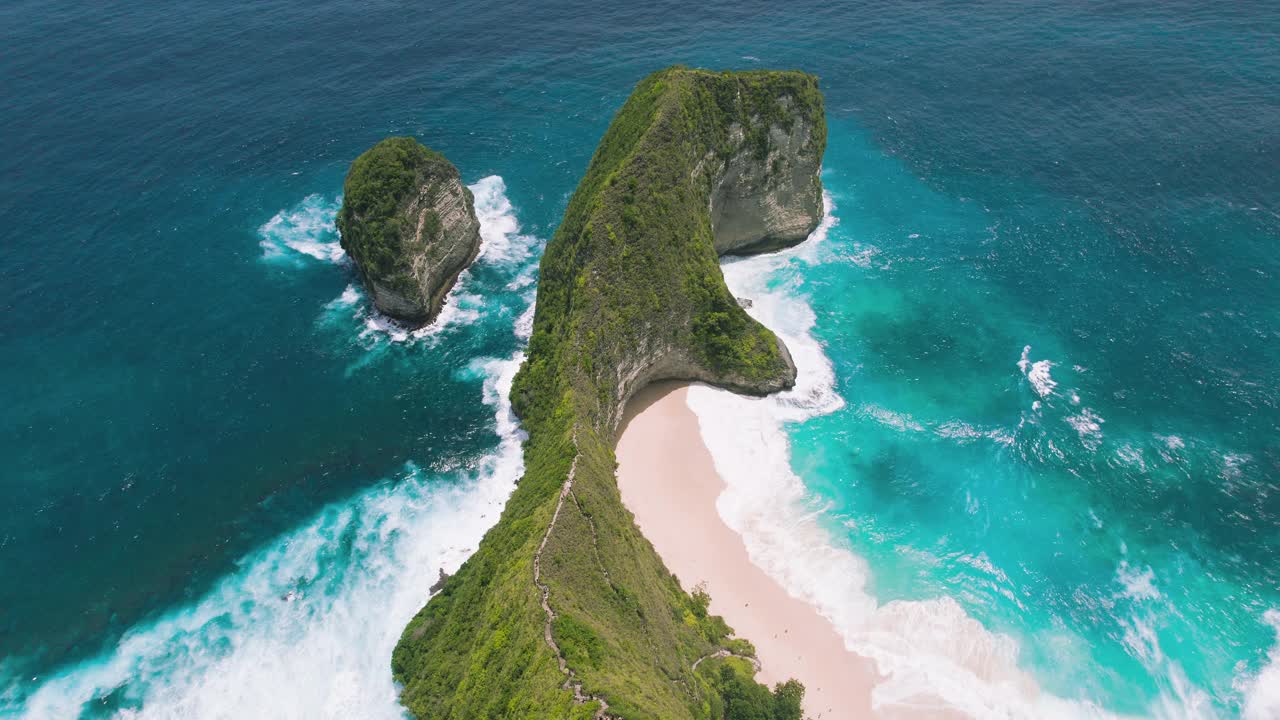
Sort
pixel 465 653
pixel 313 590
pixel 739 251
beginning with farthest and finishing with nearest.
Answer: pixel 739 251
pixel 313 590
pixel 465 653

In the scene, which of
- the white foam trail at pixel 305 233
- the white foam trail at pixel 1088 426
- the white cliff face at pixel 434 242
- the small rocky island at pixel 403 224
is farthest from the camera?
the white foam trail at pixel 305 233

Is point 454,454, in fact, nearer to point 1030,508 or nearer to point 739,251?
point 739,251

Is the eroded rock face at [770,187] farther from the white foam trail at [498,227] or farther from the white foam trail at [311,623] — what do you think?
the white foam trail at [311,623]

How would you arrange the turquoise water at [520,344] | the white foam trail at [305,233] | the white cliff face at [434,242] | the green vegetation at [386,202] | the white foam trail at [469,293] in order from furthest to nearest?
the white foam trail at [305,233] → the white foam trail at [469,293] → the white cliff face at [434,242] → the green vegetation at [386,202] → the turquoise water at [520,344]

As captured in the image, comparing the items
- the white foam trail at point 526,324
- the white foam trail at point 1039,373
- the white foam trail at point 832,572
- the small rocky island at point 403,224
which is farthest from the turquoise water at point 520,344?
the small rocky island at point 403,224

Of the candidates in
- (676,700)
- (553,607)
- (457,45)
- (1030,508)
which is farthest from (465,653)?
(457,45)

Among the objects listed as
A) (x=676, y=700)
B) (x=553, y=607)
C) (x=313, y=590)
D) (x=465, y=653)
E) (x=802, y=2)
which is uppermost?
(x=802, y=2)

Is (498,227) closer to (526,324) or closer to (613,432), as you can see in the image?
(526,324)
